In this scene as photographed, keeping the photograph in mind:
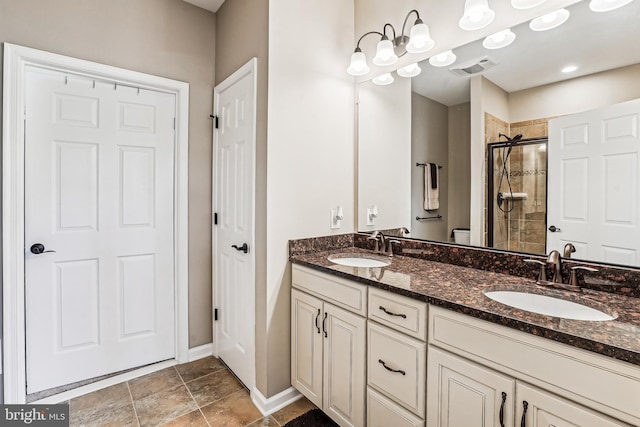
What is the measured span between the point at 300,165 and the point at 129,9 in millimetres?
1594

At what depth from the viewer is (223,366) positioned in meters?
2.33

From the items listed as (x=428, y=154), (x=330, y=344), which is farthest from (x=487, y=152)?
(x=330, y=344)

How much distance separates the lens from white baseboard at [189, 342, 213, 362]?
94.5 inches

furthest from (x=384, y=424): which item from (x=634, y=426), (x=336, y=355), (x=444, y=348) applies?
(x=634, y=426)

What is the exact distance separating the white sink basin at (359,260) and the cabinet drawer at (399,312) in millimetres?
437

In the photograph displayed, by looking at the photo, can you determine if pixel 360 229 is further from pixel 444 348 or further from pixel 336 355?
pixel 444 348

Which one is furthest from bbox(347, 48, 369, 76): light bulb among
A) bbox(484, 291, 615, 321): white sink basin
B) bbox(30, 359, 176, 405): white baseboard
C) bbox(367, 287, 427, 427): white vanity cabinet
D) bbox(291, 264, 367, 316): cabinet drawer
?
bbox(30, 359, 176, 405): white baseboard

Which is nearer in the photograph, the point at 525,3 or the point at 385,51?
the point at 525,3

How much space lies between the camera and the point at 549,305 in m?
1.17

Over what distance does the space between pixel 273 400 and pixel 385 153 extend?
68.2 inches

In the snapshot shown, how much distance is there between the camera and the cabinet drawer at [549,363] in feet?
2.52

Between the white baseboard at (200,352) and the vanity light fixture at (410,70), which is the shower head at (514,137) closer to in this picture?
the vanity light fixture at (410,70)

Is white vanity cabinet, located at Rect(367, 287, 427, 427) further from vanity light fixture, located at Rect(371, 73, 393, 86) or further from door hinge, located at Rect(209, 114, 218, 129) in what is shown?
door hinge, located at Rect(209, 114, 218, 129)

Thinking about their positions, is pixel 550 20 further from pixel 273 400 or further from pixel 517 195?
pixel 273 400
